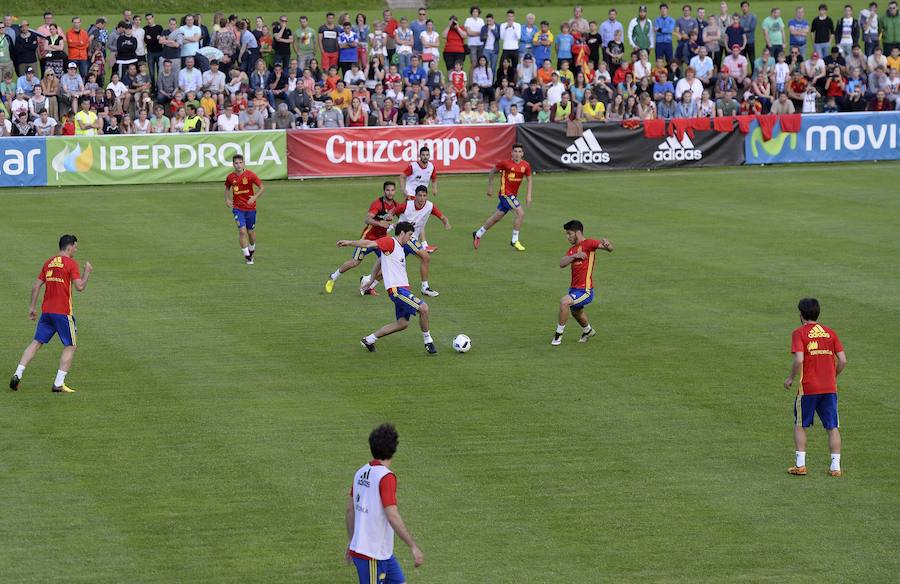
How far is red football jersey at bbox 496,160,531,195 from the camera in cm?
3080

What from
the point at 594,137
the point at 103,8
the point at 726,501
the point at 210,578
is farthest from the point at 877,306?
the point at 103,8

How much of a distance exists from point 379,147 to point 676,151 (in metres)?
9.52

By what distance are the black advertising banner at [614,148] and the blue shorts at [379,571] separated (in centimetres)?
3235

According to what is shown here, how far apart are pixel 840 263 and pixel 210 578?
18899 millimetres

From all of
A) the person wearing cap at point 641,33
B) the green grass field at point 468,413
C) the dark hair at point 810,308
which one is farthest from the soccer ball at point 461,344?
the person wearing cap at point 641,33

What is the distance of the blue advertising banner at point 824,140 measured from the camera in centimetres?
4400

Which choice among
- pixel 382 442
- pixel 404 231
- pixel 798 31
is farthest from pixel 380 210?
pixel 798 31

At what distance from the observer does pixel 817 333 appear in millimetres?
15109

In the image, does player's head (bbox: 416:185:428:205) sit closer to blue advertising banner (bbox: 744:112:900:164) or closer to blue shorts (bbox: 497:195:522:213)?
blue shorts (bbox: 497:195:522:213)

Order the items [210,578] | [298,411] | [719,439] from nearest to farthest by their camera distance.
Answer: [210,578] → [719,439] → [298,411]

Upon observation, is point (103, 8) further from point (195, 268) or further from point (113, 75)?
point (195, 268)

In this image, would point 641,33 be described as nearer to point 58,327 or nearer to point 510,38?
point 510,38

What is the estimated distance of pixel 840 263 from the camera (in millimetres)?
28406

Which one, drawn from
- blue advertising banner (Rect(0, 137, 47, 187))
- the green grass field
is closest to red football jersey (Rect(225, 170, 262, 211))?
the green grass field
